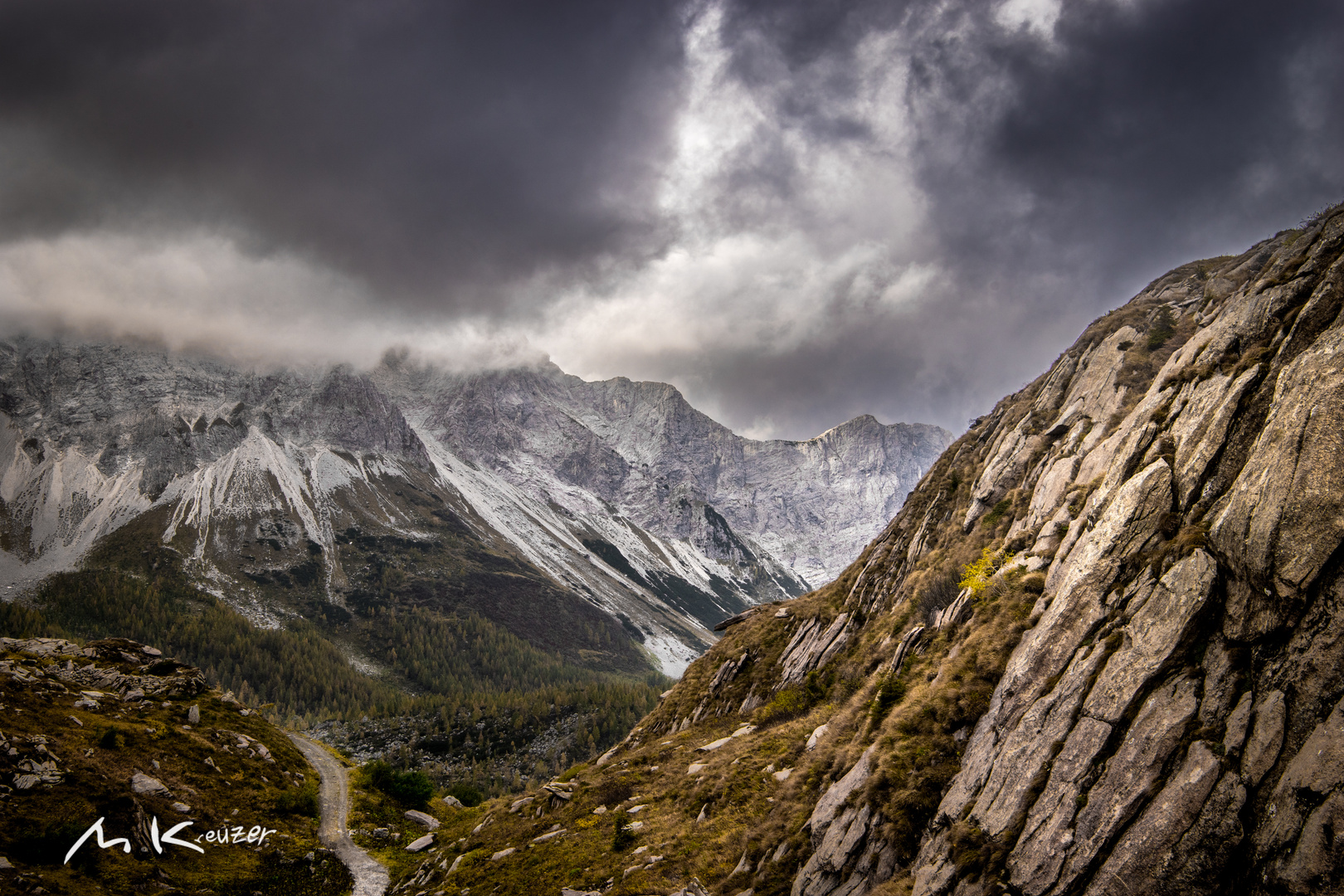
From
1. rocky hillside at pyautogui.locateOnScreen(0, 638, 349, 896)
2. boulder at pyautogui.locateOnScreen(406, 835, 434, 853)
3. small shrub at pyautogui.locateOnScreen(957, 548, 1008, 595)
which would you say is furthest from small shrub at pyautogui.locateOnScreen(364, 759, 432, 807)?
small shrub at pyautogui.locateOnScreen(957, 548, 1008, 595)

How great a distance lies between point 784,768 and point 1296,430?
21.6m

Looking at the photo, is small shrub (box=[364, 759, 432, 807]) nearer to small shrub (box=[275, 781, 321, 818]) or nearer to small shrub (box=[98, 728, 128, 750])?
small shrub (box=[275, 781, 321, 818])

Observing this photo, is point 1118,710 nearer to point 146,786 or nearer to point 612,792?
point 612,792

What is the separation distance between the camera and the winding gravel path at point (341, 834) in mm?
33938

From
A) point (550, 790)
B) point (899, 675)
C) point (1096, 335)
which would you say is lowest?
point (550, 790)

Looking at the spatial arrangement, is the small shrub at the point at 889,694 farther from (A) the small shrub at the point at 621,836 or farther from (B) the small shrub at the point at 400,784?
(B) the small shrub at the point at 400,784

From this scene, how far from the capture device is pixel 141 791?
33875 mm

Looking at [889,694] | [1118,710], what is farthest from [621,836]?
[1118,710]

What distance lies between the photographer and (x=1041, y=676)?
15297 mm

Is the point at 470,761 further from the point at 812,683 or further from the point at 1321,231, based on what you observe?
the point at 1321,231

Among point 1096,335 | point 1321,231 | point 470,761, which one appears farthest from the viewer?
point 470,761

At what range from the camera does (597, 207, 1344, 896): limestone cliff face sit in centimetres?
999

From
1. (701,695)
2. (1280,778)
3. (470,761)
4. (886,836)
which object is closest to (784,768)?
(886,836)

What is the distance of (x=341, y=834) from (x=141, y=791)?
13442mm
